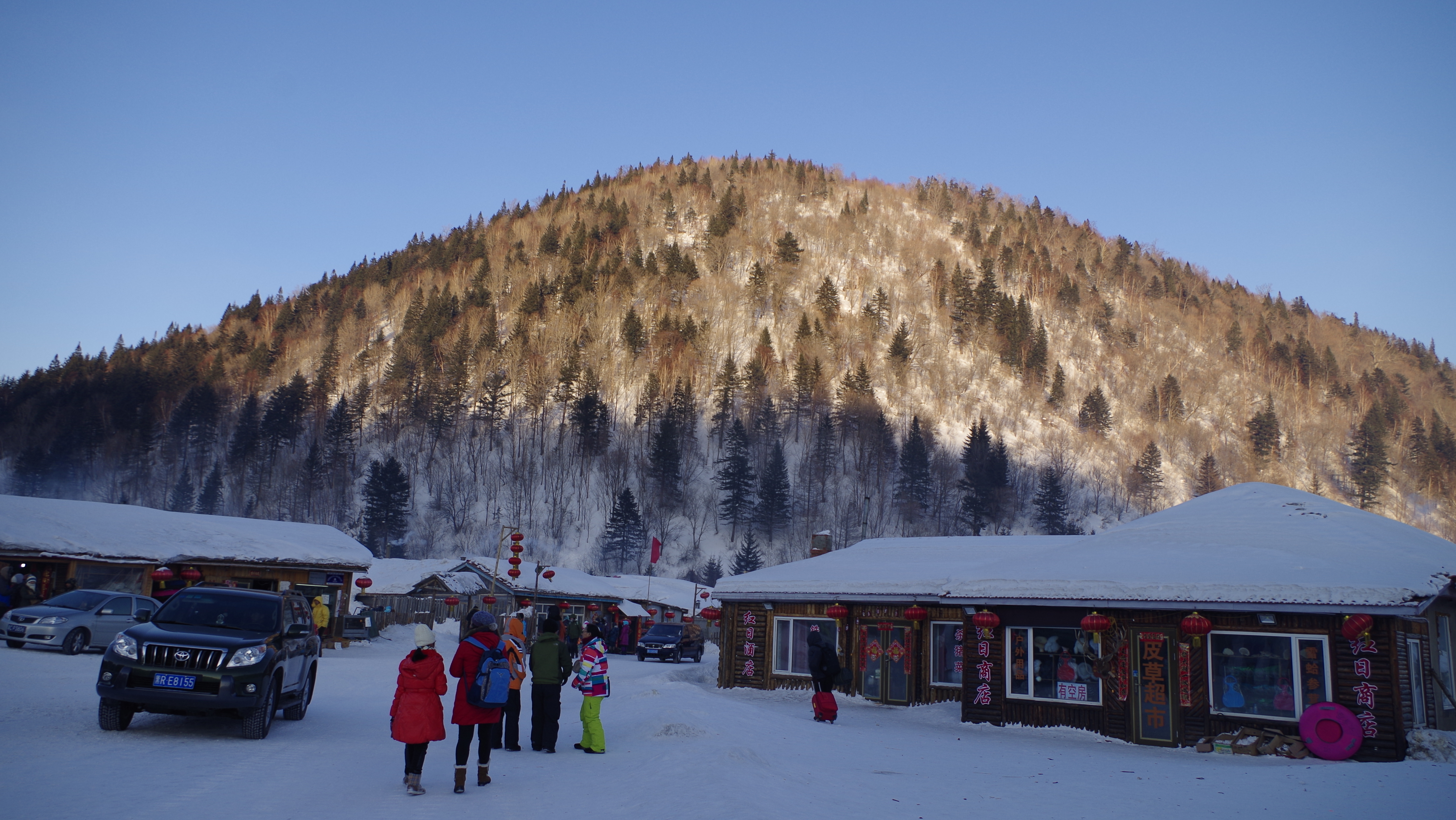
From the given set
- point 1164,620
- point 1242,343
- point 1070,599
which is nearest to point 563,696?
point 1070,599

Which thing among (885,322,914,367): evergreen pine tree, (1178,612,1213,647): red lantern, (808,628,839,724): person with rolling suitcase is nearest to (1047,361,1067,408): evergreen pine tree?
(885,322,914,367): evergreen pine tree

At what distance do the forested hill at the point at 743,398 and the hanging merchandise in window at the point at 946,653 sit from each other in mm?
52840

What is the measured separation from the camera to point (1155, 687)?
1559 cm

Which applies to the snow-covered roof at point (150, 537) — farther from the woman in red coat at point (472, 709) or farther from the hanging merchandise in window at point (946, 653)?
the woman in red coat at point (472, 709)

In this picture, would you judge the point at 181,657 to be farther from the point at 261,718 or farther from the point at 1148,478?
the point at 1148,478

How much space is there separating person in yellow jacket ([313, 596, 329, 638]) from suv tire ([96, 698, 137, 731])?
18.9 meters

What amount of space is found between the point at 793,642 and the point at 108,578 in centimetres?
1987

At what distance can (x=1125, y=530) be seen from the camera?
19.3 meters

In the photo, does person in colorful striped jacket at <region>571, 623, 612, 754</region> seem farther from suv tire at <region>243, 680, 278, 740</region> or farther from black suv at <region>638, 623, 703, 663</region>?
black suv at <region>638, 623, 703, 663</region>

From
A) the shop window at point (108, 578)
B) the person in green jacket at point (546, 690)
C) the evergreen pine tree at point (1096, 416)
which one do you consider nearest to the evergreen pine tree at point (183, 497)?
the shop window at point (108, 578)

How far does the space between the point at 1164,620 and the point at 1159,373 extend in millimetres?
88709

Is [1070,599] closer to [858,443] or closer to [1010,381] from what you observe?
[858,443]

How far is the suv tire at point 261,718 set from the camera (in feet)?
32.2

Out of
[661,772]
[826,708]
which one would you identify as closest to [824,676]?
[826,708]
